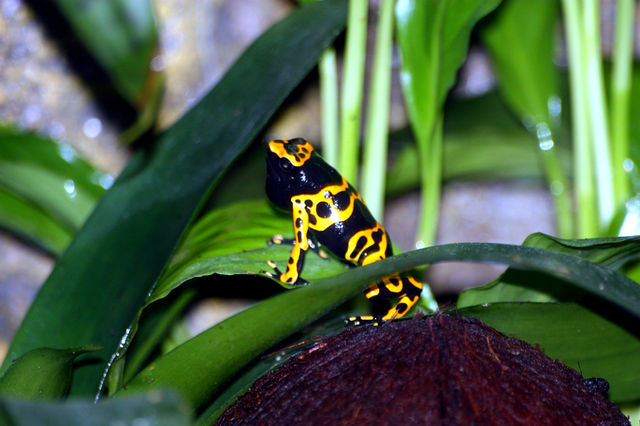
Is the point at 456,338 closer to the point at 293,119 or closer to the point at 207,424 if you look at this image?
the point at 207,424

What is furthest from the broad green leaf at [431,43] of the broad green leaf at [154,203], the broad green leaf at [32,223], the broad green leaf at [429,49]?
the broad green leaf at [32,223]

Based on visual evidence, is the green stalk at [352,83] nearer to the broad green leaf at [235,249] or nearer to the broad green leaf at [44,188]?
the broad green leaf at [235,249]

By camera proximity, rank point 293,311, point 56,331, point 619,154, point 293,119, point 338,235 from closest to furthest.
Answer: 1. point 293,311
2. point 56,331
3. point 338,235
4. point 619,154
5. point 293,119

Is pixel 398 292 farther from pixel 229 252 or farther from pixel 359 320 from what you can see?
pixel 229 252

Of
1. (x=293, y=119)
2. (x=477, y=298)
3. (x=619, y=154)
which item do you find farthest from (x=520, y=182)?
(x=477, y=298)

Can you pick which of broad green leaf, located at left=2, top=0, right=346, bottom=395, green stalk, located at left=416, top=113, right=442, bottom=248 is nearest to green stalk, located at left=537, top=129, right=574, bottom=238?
green stalk, located at left=416, top=113, right=442, bottom=248

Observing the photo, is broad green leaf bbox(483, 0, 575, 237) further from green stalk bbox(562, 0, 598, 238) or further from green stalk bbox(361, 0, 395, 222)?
green stalk bbox(361, 0, 395, 222)
